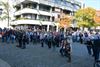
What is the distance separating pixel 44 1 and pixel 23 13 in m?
6.52

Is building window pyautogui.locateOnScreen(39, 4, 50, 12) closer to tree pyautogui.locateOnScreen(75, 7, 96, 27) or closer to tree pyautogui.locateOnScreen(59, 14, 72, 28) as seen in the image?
tree pyautogui.locateOnScreen(59, 14, 72, 28)

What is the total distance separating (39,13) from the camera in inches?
2255

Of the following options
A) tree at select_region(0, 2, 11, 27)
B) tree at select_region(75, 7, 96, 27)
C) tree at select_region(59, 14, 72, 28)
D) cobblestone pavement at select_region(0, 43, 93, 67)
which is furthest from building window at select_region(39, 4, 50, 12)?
cobblestone pavement at select_region(0, 43, 93, 67)

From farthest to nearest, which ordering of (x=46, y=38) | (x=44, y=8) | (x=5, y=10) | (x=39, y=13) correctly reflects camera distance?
(x=44, y=8), (x=39, y=13), (x=5, y=10), (x=46, y=38)

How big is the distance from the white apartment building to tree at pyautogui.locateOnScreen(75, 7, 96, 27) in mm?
4713

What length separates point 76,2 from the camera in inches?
2911

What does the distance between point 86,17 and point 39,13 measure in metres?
14.5

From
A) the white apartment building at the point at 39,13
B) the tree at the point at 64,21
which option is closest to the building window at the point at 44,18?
the white apartment building at the point at 39,13

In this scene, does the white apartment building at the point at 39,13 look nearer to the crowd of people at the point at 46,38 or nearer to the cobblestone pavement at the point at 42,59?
the crowd of people at the point at 46,38

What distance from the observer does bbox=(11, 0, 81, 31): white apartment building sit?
55.2m

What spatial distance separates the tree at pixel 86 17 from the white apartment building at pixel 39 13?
4.71 meters

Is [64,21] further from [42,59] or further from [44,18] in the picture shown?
[42,59]

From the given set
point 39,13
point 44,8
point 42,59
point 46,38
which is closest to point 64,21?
point 44,8

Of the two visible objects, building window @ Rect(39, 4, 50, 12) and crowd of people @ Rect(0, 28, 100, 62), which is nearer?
crowd of people @ Rect(0, 28, 100, 62)
